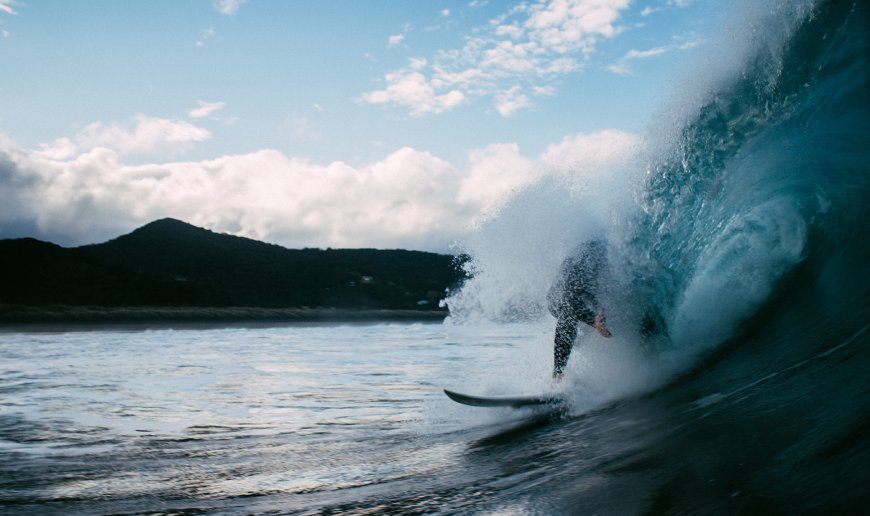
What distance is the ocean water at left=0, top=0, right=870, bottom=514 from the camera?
10.8ft

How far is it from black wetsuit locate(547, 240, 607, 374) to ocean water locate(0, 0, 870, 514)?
0.26 m

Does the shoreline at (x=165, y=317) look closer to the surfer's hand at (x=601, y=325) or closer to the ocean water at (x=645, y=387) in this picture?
the ocean water at (x=645, y=387)

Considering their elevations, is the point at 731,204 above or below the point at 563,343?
above

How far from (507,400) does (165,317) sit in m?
45.9

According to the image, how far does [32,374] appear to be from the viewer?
441 inches

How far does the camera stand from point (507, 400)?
596 cm

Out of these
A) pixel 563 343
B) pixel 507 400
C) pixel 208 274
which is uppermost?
pixel 208 274

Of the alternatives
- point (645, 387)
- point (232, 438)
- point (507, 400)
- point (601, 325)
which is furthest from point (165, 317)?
point (645, 387)

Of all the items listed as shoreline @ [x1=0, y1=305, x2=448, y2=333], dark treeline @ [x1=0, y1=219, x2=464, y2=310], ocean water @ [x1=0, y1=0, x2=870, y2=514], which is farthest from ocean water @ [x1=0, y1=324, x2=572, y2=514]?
dark treeline @ [x1=0, y1=219, x2=464, y2=310]

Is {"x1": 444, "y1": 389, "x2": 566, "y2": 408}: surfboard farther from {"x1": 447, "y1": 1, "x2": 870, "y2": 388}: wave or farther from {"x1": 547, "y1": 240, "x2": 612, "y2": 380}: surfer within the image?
{"x1": 447, "y1": 1, "x2": 870, "y2": 388}: wave

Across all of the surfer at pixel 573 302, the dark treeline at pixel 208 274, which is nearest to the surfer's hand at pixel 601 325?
the surfer at pixel 573 302

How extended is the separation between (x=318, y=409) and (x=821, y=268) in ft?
19.0

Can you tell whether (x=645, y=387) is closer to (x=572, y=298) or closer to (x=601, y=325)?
(x=601, y=325)

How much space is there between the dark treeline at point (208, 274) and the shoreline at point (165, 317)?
5315 mm
